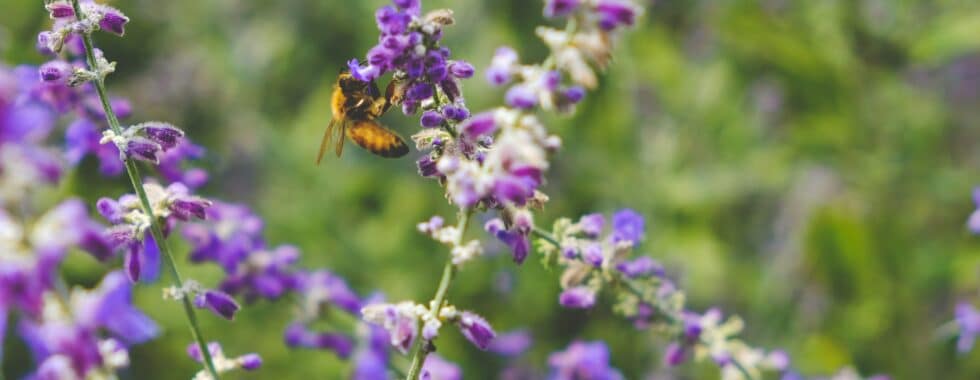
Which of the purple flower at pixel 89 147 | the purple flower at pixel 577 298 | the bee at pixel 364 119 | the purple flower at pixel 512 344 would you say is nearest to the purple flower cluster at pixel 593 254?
the purple flower at pixel 577 298

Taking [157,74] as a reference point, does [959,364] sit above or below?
below

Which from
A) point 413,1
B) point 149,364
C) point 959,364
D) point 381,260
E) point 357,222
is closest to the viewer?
point 413,1

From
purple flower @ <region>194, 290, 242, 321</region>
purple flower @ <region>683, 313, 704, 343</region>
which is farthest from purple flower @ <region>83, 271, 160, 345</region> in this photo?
purple flower @ <region>683, 313, 704, 343</region>

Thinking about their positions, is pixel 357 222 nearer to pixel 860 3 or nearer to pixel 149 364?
pixel 149 364

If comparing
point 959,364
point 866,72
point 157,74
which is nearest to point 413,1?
point 959,364

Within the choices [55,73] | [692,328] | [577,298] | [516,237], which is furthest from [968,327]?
[55,73]

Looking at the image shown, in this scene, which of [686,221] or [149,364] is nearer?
[149,364]
